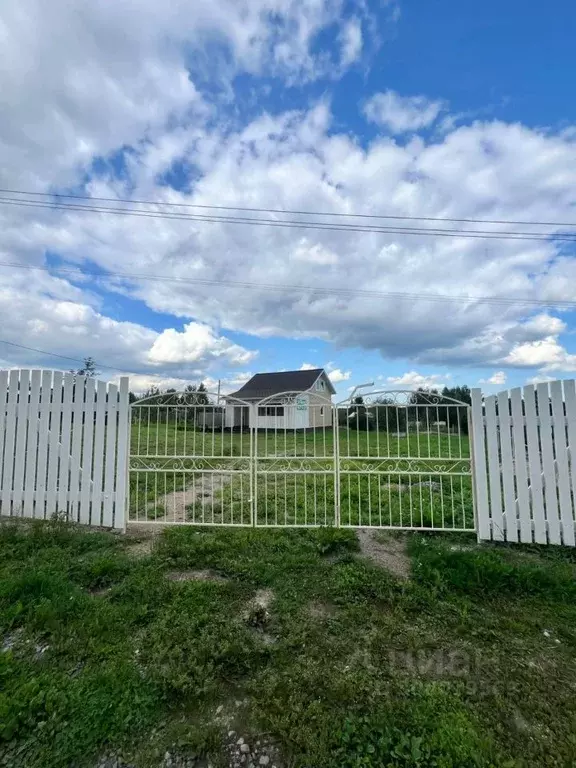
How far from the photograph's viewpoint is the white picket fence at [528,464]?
3884 mm

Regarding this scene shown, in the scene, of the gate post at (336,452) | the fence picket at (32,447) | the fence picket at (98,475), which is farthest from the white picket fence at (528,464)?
the fence picket at (32,447)

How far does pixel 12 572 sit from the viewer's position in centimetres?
341

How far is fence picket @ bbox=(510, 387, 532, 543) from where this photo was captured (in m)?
3.96

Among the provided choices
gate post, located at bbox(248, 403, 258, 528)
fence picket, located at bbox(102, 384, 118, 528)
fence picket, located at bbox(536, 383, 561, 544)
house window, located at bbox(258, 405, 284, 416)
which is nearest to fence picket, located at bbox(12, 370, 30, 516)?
fence picket, located at bbox(102, 384, 118, 528)

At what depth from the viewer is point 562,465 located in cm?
387

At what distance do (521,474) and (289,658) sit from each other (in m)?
2.93

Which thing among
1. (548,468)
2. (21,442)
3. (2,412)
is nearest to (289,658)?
(548,468)

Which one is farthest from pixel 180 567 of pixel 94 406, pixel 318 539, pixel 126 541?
pixel 94 406

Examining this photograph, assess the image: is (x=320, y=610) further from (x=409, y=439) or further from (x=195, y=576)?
(x=409, y=439)

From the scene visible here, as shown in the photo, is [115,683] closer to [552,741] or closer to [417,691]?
[417,691]

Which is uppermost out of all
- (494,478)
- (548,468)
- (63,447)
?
(63,447)

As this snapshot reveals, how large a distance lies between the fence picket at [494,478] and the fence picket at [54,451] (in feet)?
15.7

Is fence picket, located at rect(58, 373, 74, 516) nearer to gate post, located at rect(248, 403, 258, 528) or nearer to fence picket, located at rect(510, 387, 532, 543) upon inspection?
gate post, located at rect(248, 403, 258, 528)

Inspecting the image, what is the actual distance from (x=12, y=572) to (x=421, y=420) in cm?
426
